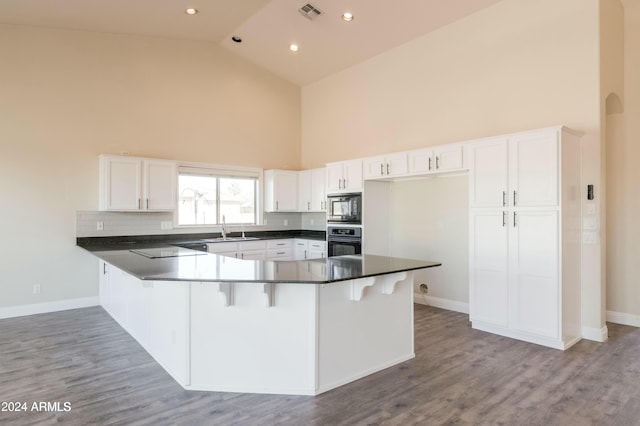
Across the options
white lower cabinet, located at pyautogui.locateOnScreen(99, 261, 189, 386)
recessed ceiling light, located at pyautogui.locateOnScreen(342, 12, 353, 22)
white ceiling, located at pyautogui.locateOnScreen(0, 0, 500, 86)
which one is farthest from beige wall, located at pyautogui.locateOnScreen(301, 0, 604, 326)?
white lower cabinet, located at pyautogui.locateOnScreen(99, 261, 189, 386)

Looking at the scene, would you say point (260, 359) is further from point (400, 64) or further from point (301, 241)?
point (400, 64)

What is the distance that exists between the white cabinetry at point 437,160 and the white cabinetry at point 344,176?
0.93 metres

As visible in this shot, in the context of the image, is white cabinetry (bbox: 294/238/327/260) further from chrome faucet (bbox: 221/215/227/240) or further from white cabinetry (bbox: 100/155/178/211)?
white cabinetry (bbox: 100/155/178/211)

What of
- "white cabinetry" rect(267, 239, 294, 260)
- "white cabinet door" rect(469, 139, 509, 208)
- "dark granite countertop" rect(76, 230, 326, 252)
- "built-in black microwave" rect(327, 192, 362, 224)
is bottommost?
"white cabinetry" rect(267, 239, 294, 260)

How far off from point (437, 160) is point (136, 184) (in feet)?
13.5

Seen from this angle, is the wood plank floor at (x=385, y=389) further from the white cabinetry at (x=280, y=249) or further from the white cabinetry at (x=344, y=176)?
the white cabinetry at (x=280, y=249)

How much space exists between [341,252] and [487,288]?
7.59 ft

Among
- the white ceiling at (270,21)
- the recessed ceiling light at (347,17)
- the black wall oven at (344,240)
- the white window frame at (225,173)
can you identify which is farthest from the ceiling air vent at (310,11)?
the black wall oven at (344,240)

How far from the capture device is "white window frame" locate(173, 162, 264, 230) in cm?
615

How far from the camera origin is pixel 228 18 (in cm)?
543

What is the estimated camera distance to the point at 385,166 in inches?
213

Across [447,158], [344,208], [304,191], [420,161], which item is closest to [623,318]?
[447,158]

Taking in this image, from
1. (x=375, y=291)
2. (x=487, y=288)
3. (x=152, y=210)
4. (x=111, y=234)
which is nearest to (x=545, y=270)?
(x=487, y=288)

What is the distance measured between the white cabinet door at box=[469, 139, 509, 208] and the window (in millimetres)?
3988
